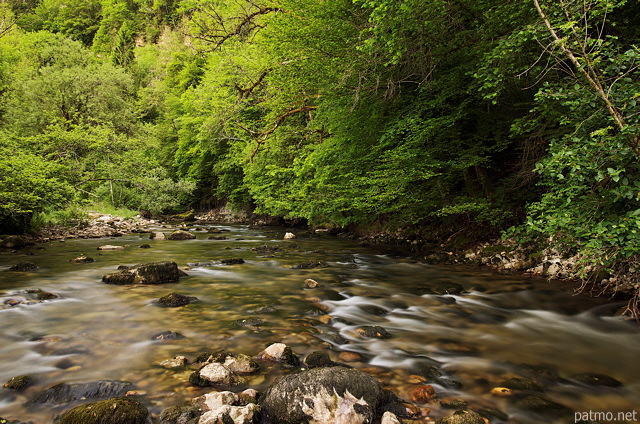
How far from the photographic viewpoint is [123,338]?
190 inches

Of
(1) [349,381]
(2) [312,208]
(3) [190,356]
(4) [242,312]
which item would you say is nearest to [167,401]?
(3) [190,356]

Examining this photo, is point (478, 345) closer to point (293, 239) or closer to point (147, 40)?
point (293, 239)

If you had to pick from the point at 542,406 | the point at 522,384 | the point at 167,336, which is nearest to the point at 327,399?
the point at 542,406

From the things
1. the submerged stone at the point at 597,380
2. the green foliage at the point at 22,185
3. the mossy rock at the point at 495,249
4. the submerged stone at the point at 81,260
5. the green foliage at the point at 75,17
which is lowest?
the submerged stone at the point at 597,380

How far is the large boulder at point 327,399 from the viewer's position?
116 inches

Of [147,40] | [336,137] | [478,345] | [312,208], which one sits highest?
[147,40]

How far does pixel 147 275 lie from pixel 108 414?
5.54m

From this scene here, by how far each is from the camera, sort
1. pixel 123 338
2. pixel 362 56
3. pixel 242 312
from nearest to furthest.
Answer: pixel 123 338 < pixel 242 312 < pixel 362 56

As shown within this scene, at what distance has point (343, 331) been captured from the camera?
5312 mm

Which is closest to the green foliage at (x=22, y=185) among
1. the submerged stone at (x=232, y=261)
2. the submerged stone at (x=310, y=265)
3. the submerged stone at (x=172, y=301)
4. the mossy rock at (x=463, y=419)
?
the submerged stone at (x=232, y=261)

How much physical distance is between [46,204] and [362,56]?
493 inches

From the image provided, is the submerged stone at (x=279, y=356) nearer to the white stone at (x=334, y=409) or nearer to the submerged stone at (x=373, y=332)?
the white stone at (x=334, y=409)

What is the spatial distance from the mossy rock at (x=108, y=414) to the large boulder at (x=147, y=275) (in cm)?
511

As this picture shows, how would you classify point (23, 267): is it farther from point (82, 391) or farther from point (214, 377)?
point (214, 377)
